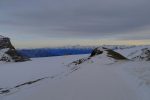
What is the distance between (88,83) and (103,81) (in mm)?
844

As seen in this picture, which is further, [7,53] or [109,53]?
[7,53]

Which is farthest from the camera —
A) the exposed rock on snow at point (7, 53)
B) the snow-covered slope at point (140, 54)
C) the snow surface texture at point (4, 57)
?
the exposed rock on snow at point (7, 53)

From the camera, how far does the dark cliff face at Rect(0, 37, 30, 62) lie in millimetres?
46484

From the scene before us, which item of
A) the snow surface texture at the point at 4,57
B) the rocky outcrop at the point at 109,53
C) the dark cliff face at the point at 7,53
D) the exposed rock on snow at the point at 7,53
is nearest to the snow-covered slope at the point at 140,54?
the rocky outcrop at the point at 109,53

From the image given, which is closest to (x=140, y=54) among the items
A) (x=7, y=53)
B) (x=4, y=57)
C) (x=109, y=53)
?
(x=109, y=53)

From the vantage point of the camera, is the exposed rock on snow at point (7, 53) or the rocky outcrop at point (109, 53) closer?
the rocky outcrop at point (109, 53)

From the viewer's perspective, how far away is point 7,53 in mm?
49156

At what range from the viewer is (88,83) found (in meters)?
12.9

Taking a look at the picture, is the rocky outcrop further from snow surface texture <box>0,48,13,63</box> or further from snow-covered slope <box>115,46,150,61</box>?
snow surface texture <box>0,48,13,63</box>

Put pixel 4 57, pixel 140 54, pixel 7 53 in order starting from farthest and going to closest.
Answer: pixel 7 53 < pixel 4 57 < pixel 140 54

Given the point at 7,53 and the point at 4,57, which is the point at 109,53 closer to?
the point at 4,57

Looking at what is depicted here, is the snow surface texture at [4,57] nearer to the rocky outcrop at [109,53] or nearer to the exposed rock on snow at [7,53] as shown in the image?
the exposed rock on snow at [7,53]

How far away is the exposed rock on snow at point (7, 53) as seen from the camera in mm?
46406

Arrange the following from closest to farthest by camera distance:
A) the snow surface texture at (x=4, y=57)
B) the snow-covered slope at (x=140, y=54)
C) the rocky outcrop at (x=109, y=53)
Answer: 1. the rocky outcrop at (x=109, y=53)
2. the snow-covered slope at (x=140, y=54)
3. the snow surface texture at (x=4, y=57)
